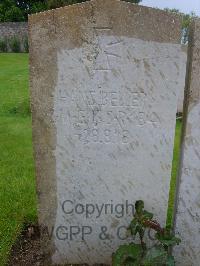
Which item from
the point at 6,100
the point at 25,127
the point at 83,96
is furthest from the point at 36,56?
the point at 6,100

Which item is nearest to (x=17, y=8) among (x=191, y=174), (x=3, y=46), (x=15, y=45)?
(x=3, y=46)

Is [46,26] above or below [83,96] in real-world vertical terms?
above

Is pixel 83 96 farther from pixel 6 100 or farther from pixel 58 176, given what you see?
pixel 6 100

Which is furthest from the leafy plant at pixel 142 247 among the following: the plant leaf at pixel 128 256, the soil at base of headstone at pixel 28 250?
the soil at base of headstone at pixel 28 250

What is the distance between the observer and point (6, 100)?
968cm

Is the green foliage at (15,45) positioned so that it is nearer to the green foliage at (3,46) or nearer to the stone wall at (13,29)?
the green foliage at (3,46)

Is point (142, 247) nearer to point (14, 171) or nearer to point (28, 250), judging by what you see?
point (28, 250)

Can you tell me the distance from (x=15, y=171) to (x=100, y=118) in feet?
8.33

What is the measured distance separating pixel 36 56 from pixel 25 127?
4.56 metres

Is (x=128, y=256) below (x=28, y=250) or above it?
above

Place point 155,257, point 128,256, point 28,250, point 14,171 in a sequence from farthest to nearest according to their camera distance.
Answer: point 14,171, point 28,250, point 128,256, point 155,257

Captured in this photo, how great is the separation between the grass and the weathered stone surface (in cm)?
144

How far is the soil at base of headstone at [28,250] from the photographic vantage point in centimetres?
365

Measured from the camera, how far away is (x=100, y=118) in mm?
3295
